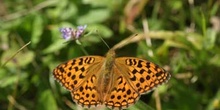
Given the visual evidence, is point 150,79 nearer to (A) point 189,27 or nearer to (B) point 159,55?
(B) point 159,55

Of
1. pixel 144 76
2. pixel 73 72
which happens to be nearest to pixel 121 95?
pixel 144 76

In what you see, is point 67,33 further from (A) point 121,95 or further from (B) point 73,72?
(A) point 121,95

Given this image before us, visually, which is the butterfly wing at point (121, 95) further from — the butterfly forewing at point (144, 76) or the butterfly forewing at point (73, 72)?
the butterfly forewing at point (73, 72)

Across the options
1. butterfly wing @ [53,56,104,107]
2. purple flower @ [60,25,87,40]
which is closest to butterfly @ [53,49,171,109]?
butterfly wing @ [53,56,104,107]

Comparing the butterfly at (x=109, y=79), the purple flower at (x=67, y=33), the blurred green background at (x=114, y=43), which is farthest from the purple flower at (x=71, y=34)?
the blurred green background at (x=114, y=43)

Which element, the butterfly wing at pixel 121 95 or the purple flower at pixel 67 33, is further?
the purple flower at pixel 67 33

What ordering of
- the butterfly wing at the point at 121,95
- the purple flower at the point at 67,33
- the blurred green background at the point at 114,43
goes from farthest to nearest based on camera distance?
Answer: the blurred green background at the point at 114,43, the purple flower at the point at 67,33, the butterfly wing at the point at 121,95

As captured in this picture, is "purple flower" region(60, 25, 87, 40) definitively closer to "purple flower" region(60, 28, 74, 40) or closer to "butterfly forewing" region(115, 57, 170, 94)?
"purple flower" region(60, 28, 74, 40)
